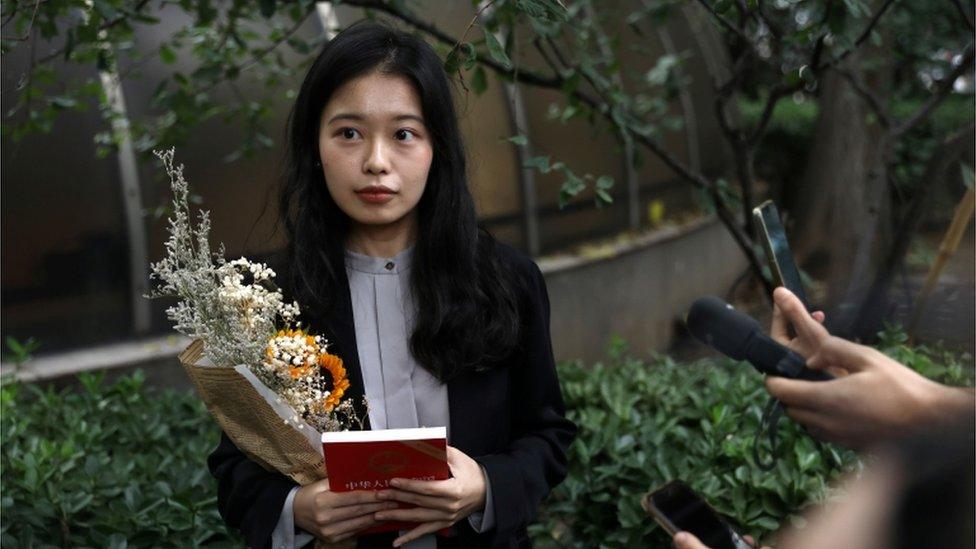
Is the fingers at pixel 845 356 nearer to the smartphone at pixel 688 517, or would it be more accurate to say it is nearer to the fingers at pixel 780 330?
the fingers at pixel 780 330

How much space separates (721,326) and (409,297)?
30.2 inches

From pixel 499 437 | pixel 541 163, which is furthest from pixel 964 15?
pixel 499 437

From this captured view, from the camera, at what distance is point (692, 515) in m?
1.68

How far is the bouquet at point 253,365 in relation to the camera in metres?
1.79

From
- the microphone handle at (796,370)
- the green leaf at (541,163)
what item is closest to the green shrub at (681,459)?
the green leaf at (541,163)

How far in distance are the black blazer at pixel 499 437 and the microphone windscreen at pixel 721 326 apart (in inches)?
22.1

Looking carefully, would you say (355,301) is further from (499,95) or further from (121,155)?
(499,95)

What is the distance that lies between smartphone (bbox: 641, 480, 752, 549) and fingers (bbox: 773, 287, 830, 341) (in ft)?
1.30

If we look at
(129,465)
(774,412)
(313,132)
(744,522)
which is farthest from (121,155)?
(774,412)

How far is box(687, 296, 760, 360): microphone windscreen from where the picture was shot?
1.54 metres

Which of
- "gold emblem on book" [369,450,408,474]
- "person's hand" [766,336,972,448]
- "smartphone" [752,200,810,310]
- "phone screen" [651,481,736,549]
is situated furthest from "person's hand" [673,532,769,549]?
"gold emblem on book" [369,450,408,474]

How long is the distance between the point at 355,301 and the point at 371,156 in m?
0.31

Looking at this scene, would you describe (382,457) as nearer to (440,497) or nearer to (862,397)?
(440,497)

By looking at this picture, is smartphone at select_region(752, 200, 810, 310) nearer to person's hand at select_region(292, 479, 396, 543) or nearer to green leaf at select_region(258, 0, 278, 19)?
person's hand at select_region(292, 479, 396, 543)
